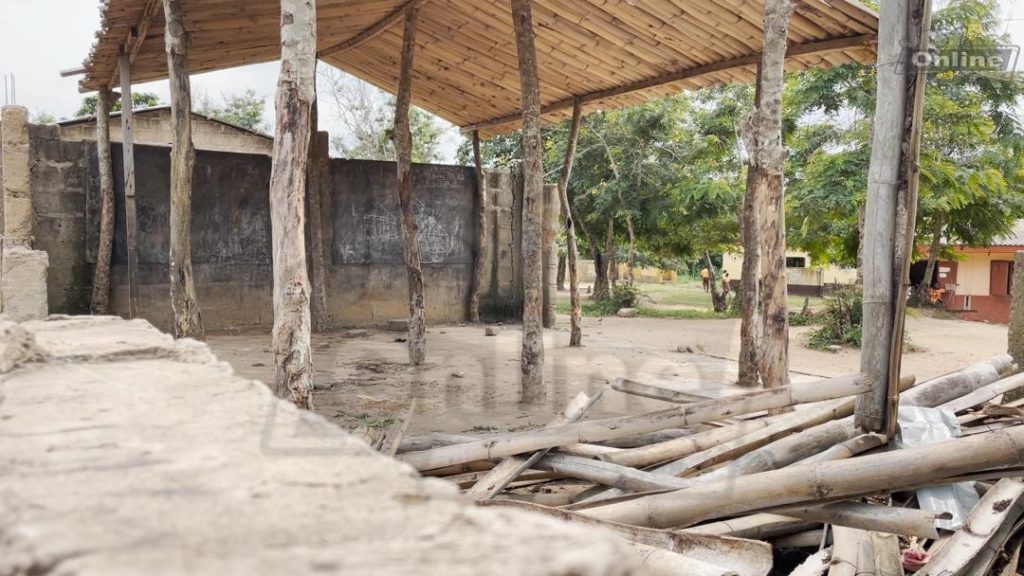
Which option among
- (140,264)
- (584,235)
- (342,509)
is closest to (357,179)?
(140,264)

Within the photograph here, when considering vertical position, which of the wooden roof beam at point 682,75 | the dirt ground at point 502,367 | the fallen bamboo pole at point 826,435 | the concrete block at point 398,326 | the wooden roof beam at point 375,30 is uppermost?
the wooden roof beam at point 375,30

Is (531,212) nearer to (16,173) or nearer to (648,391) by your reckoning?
(648,391)

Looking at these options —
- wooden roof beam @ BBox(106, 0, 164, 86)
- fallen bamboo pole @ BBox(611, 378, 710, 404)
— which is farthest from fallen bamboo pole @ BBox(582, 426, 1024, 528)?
wooden roof beam @ BBox(106, 0, 164, 86)

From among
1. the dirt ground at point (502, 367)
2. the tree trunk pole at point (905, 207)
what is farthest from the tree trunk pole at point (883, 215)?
the dirt ground at point (502, 367)

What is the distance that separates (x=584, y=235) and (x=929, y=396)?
50.8 ft

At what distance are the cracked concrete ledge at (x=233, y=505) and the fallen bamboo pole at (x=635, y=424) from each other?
6.56 feet

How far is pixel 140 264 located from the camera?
974cm

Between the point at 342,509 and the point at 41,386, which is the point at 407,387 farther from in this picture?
the point at 342,509

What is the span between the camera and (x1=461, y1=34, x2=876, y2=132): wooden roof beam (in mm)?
6805

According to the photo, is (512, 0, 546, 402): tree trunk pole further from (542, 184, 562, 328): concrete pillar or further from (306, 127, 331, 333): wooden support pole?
(542, 184, 562, 328): concrete pillar

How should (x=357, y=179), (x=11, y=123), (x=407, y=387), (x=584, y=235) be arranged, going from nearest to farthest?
(x=407, y=387) < (x=11, y=123) < (x=357, y=179) < (x=584, y=235)

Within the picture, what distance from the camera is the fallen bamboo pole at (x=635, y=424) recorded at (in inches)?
144

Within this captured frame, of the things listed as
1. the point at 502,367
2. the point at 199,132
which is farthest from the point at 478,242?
the point at 199,132

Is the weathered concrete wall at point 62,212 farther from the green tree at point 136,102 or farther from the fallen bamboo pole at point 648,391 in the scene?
the green tree at point 136,102
